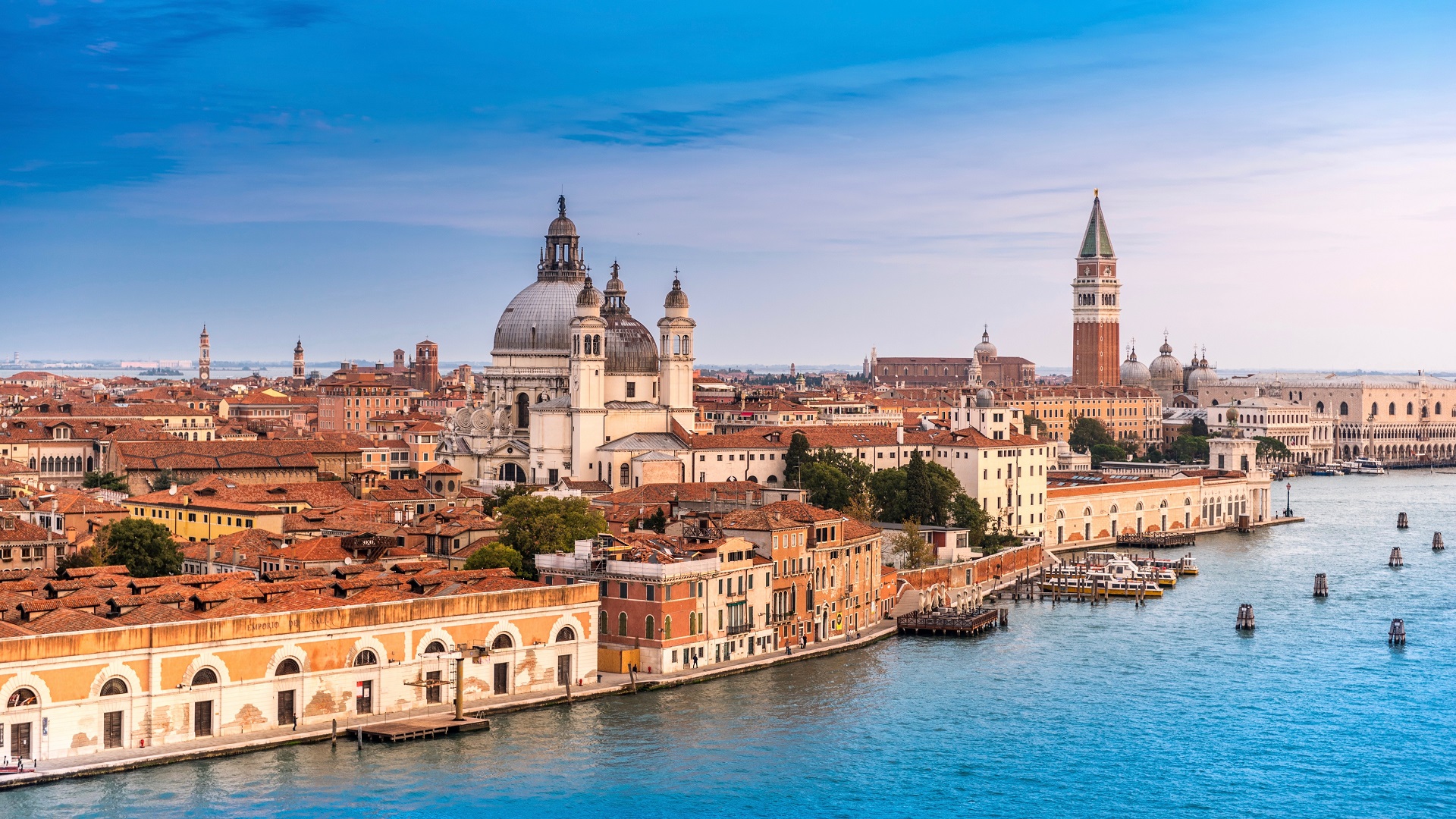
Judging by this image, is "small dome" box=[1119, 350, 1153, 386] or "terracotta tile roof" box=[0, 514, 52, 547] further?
"small dome" box=[1119, 350, 1153, 386]

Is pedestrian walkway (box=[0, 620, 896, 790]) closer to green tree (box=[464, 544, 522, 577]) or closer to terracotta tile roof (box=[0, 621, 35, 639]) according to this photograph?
terracotta tile roof (box=[0, 621, 35, 639])

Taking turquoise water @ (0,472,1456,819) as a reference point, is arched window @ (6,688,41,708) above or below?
above

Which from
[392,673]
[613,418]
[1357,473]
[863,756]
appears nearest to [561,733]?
[392,673]

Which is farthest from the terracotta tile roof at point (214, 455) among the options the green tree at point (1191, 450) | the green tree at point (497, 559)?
the green tree at point (1191, 450)

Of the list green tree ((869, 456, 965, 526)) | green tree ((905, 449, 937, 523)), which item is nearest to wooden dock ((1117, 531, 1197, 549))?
green tree ((869, 456, 965, 526))

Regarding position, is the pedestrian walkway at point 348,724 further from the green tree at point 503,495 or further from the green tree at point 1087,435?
the green tree at point 1087,435

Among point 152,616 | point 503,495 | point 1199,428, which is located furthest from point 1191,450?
point 152,616

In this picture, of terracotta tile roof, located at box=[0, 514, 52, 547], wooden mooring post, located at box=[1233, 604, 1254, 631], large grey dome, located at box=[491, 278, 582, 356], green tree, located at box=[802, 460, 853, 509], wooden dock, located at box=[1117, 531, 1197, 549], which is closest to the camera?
terracotta tile roof, located at box=[0, 514, 52, 547]
